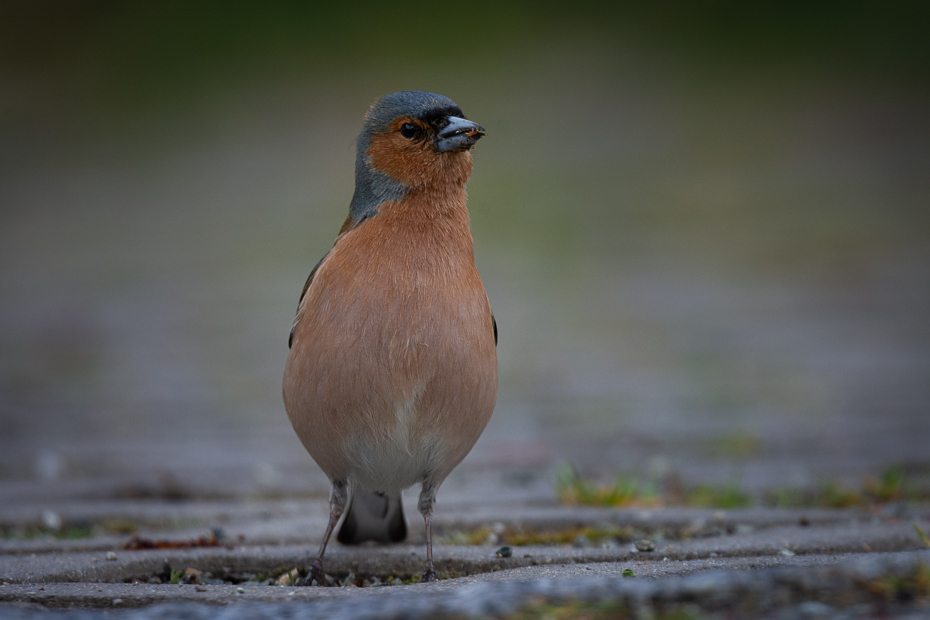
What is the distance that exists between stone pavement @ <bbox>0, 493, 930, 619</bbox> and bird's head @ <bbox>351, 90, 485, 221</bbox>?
46.8 inches

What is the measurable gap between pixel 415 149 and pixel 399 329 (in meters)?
0.68

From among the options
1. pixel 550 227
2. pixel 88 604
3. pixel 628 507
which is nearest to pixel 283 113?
pixel 550 227

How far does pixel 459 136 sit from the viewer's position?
319 centimetres

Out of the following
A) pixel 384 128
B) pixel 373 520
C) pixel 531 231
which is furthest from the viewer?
pixel 531 231

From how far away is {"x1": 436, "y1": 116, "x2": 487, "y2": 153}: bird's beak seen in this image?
3.18m

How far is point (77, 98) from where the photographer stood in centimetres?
1683

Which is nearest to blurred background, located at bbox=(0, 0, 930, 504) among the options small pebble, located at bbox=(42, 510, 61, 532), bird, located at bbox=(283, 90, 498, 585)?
small pebble, located at bbox=(42, 510, 61, 532)

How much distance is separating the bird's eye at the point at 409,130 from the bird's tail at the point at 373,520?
123 centimetres

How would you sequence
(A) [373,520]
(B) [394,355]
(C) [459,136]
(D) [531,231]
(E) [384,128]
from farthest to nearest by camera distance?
(D) [531,231], (A) [373,520], (E) [384,128], (C) [459,136], (B) [394,355]

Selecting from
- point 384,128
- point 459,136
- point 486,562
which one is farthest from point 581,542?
point 384,128

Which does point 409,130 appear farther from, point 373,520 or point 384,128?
point 373,520

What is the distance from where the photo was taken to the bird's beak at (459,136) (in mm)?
3179

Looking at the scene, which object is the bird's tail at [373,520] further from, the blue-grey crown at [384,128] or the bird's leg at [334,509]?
the blue-grey crown at [384,128]

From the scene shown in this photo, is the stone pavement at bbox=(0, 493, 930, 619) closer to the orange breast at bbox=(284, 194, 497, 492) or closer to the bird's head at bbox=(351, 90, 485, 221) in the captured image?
the orange breast at bbox=(284, 194, 497, 492)
